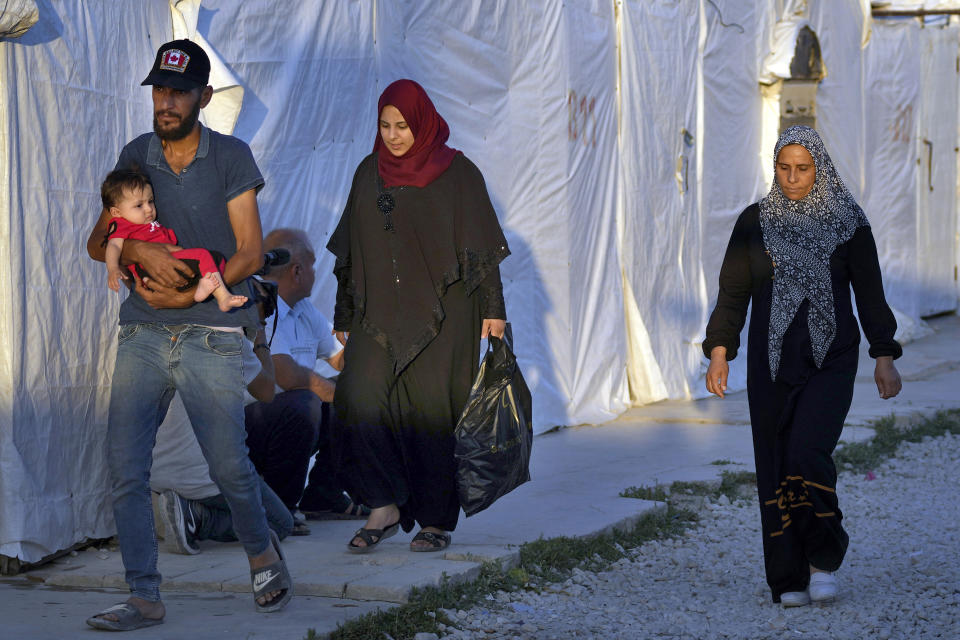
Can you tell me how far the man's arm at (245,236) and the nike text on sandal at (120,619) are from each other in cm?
94

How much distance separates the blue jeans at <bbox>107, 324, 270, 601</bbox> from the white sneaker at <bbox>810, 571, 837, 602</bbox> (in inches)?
73.6

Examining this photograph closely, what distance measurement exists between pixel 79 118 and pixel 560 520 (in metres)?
2.43

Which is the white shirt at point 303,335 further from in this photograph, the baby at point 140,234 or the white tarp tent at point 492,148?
the baby at point 140,234

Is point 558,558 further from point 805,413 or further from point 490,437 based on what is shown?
point 805,413

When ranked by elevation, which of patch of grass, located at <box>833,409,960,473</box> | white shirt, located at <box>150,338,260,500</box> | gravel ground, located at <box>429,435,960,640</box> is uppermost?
white shirt, located at <box>150,338,260,500</box>

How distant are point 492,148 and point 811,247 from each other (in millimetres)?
3352

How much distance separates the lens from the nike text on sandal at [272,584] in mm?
3805

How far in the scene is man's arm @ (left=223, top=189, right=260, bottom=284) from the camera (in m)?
3.72

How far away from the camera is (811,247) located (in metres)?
4.32

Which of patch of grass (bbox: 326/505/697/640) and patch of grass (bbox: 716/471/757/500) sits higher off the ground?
patch of grass (bbox: 326/505/697/640)

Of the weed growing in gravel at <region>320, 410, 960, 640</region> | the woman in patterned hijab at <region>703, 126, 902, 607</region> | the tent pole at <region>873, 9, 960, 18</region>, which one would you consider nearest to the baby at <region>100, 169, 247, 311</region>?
the weed growing in gravel at <region>320, 410, 960, 640</region>

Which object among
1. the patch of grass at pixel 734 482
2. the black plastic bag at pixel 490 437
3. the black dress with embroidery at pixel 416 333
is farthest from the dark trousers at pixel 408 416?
the patch of grass at pixel 734 482

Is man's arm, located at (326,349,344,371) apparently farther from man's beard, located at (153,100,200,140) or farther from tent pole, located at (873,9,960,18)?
tent pole, located at (873,9,960,18)

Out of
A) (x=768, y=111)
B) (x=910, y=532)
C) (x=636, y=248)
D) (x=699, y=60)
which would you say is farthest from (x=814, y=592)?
(x=768, y=111)
